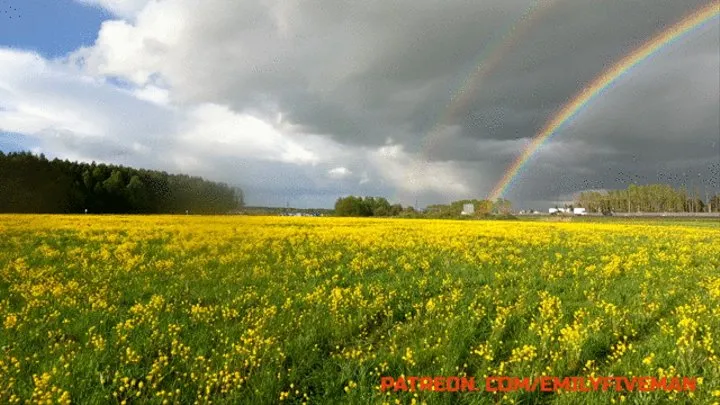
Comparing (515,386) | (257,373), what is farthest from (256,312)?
(515,386)

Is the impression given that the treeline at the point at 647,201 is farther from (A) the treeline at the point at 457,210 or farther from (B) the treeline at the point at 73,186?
(B) the treeline at the point at 73,186

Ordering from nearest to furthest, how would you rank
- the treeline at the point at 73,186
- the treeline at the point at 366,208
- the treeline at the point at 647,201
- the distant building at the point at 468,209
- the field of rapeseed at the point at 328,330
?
the field of rapeseed at the point at 328,330 < the treeline at the point at 73,186 < the treeline at the point at 366,208 < the distant building at the point at 468,209 < the treeline at the point at 647,201

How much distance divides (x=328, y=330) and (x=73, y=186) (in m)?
79.6

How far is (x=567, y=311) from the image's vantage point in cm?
833

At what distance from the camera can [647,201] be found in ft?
576

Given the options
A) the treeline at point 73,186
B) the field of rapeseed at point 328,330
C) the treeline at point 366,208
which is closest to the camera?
the field of rapeseed at point 328,330

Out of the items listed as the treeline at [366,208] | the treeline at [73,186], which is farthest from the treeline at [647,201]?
the treeline at [73,186]

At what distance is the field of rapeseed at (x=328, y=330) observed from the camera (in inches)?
196
